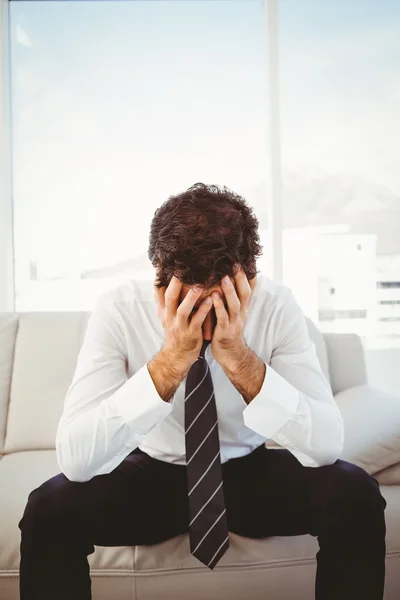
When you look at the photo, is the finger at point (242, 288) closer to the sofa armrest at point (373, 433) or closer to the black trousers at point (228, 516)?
the black trousers at point (228, 516)

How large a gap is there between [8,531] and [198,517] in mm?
500

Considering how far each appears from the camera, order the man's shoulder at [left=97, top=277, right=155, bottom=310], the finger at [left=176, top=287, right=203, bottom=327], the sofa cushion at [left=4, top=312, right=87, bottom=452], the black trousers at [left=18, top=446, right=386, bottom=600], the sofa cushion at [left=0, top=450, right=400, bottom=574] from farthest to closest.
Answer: the sofa cushion at [left=4, top=312, right=87, bottom=452] → the man's shoulder at [left=97, top=277, right=155, bottom=310] → the sofa cushion at [left=0, top=450, right=400, bottom=574] → the finger at [left=176, top=287, right=203, bottom=327] → the black trousers at [left=18, top=446, right=386, bottom=600]

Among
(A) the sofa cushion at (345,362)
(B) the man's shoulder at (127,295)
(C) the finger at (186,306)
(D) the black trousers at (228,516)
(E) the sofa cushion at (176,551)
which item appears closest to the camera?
(D) the black trousers at (228,516)

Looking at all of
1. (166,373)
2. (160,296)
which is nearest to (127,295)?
(160,296)

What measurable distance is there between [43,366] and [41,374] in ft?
0.10

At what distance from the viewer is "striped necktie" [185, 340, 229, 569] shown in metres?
1.26

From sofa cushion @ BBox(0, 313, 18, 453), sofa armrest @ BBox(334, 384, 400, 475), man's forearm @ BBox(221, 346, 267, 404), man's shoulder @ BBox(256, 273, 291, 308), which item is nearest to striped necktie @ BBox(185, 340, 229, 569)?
man's forearm @ BBox(221, 346, 267, 404)

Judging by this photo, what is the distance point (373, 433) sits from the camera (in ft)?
5.21

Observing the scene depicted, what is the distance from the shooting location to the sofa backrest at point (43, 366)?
194 centimetres

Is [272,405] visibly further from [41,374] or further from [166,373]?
[41,374]

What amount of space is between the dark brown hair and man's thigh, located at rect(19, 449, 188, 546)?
459mm

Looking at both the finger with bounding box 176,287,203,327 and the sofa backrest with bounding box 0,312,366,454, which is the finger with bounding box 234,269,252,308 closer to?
the finger with bounding box 176,287,203,327

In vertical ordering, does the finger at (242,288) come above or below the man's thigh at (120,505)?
above

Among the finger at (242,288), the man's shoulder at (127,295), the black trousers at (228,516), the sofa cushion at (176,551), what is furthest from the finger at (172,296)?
the sofa cushion at (176,551)
